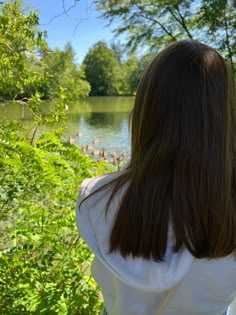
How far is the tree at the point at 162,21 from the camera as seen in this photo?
19.0 feet

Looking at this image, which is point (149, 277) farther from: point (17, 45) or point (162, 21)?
point (162, 21)

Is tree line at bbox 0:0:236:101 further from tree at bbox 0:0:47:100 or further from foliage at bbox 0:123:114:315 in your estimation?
foliage at bbox 0:123:114:315

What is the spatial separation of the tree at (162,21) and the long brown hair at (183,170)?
4.86 m

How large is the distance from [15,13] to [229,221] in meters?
2.25

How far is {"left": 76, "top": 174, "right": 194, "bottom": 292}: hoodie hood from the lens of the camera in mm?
945

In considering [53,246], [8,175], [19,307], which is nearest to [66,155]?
[8,175]

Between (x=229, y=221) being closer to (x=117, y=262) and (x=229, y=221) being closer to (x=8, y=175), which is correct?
(x=117, y=262)

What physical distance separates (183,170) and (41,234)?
1.42 metres

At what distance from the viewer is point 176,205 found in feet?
3.22

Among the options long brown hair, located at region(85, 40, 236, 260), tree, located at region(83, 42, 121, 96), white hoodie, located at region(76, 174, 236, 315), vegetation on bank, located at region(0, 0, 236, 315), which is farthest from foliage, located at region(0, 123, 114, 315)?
tree, located at region(83, 42, 121, 96)

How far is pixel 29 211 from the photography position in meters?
2.38

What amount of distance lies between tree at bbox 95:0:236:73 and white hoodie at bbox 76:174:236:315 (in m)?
4.98

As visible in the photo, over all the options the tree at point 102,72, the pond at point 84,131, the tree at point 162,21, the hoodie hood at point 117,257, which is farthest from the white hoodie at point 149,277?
the tree at point 102,72

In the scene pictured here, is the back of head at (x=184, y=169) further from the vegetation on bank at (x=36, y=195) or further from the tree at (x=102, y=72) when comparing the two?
the tree at (x=102, y=72)
